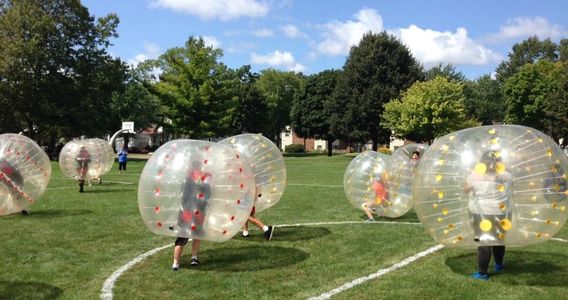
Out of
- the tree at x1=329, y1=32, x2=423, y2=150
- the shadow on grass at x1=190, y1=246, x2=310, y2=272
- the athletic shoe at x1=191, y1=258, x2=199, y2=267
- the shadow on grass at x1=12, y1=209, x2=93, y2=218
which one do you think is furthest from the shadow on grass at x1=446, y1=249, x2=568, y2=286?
the tree at x1=329, y1=32, x2=423, y2=150

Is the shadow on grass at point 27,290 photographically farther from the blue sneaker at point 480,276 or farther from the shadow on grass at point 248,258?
the blue sneaker at point 480,276

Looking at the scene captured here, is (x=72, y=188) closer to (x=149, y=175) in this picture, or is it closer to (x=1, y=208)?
(x=1, y=208)

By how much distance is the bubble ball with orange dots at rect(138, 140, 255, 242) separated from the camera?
7695mm

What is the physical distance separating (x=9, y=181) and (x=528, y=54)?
9592cm

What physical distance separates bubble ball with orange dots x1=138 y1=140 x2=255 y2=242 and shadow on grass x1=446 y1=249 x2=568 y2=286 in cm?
368

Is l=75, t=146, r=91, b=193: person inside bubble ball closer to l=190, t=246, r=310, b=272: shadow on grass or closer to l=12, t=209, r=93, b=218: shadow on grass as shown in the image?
l=12, t=209, r=93, b=218: shadow on grass

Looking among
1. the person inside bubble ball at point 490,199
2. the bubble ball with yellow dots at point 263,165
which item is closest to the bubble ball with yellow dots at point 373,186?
the bubble ball with yellow dots at point 263,165

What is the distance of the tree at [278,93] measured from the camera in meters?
86.6

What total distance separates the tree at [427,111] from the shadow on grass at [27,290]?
41647mm

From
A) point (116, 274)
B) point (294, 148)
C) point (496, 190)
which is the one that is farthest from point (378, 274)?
point (294, 148)

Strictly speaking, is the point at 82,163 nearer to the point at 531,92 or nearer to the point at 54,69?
the point at 54,69

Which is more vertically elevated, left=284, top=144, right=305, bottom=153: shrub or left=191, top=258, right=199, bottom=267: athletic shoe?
left=284, top=144, right=305, bottom=153: shrub

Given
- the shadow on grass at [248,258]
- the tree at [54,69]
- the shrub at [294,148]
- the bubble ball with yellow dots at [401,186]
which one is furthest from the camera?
the shrub at [294,148]

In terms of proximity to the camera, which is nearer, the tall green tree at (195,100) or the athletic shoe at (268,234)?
the athletic shoe at (268,234)
